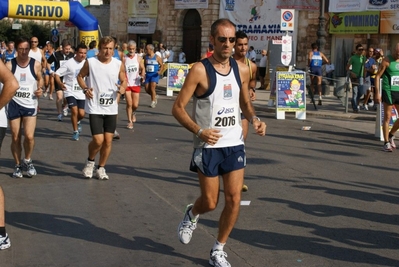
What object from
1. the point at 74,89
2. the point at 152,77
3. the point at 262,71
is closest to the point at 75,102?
the point at 74,89

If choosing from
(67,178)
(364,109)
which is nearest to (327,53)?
(364,109)

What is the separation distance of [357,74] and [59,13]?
8.92 metres

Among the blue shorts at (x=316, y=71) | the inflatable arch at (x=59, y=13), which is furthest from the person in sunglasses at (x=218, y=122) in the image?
the blue shorts at (x=316, y=71)

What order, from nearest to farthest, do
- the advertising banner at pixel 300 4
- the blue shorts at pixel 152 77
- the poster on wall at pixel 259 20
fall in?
the blue shorts at pixel 152 77 < the advertising banner at pixel 300 4 < the poster on wall at pixel 259 20

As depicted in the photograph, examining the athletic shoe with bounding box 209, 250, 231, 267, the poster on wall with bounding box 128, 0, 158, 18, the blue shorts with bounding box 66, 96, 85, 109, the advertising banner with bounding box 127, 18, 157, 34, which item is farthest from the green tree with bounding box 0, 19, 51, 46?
the athletic shoe with bounding box 209, 250, 231, 267

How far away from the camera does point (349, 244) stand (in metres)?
6.51

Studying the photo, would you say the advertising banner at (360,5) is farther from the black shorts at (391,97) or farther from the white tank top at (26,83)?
the white tank top at (26,83)

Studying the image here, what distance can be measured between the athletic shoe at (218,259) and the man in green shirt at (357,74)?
14.3 meters

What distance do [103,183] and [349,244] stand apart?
12.2ft

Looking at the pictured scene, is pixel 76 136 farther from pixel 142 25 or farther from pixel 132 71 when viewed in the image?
pixel 142 25

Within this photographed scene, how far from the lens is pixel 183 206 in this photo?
26.1ft

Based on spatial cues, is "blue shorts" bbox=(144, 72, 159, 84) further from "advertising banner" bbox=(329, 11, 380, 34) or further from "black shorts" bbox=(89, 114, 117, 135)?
"advertising banner" bbox=(329, 11, 380, 34)

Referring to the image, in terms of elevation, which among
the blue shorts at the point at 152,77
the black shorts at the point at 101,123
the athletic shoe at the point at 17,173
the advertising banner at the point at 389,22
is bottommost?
the athletic shoe at the point at 17,173

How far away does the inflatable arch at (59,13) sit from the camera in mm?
21734
